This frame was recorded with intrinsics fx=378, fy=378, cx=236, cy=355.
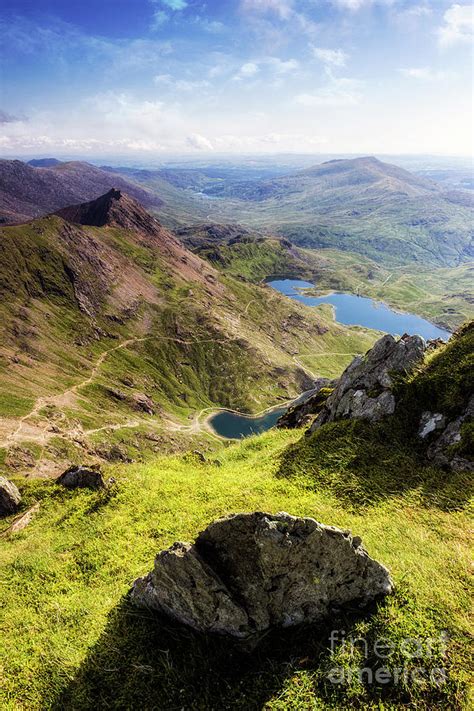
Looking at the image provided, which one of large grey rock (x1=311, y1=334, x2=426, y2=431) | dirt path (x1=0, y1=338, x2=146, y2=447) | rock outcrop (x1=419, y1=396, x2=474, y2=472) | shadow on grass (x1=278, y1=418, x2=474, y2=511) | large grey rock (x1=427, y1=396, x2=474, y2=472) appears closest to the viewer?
shadow on grass (x1=278, y1=418, x2=474, y2=511)

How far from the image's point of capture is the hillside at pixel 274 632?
26.7 ft

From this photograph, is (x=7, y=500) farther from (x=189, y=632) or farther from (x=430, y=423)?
(x=430, y=423)

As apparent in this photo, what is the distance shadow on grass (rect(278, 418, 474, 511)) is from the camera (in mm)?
14117

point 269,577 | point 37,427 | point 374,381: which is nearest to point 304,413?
point 374,381

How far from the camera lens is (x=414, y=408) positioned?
58.5ft

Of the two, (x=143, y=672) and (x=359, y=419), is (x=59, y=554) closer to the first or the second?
(x=143, y=672)

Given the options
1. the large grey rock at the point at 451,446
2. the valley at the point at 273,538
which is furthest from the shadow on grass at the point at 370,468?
the large grey rock at the point at 451,446

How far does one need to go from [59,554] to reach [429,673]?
13.2 metres

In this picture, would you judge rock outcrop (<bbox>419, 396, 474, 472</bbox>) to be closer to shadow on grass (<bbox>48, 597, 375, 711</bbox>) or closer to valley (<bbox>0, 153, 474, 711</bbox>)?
valley (<bbox>0, 153, 474, 711</bbox>)

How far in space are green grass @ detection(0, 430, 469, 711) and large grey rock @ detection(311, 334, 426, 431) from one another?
2.84 m

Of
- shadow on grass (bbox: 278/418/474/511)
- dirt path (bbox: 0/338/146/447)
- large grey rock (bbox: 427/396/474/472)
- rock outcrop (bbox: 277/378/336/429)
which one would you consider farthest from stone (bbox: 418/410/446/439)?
dirt path (bbox: 0/338/146/447)

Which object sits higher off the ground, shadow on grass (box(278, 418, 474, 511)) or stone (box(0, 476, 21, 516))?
shadow on grass (box(278, 418, 474, 511))

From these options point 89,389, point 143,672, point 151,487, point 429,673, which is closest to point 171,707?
point 143,672

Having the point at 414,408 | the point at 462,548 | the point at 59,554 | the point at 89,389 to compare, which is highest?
the point at 414,408
